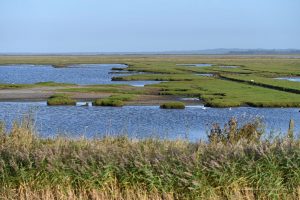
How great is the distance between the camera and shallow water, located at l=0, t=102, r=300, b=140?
108ft

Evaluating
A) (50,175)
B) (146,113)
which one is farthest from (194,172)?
(146,113)

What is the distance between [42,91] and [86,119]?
75.6 feet

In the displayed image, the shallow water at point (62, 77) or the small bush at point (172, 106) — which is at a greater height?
the small bush at point (172, 106)

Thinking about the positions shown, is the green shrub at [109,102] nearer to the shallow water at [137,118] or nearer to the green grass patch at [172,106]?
the shallow water at [137,118]

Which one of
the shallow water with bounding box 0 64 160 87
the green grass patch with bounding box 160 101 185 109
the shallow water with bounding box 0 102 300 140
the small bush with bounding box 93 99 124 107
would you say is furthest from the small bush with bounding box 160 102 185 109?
the shallow water with bounding box 0 64 160 87

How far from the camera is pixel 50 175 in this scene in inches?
471

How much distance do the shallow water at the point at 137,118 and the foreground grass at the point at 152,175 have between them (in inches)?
712

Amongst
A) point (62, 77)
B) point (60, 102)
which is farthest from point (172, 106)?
point (62, 77)

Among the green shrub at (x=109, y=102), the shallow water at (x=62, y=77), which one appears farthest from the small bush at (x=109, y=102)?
the shallow water at (x=62, y=77)

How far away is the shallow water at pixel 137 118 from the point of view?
108 ft

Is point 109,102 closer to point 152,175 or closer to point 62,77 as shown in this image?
point 152,175

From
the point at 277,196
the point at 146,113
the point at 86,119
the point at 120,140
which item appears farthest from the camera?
the point at 146,113

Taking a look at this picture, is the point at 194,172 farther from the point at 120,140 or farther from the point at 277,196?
the point at 120,140

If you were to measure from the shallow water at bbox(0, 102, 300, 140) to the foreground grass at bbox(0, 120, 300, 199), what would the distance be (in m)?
18.1
